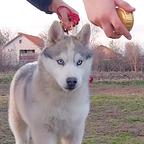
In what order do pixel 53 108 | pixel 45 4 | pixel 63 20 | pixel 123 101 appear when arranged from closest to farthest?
pixel 45 4, pixel 63 20, pixel 53 108, pixel 123 101

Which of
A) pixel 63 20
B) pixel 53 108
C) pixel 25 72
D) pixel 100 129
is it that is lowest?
pixel 100 129

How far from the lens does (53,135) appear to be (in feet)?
8.89

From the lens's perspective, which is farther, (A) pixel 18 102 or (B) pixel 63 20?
(A) pixel 18 102

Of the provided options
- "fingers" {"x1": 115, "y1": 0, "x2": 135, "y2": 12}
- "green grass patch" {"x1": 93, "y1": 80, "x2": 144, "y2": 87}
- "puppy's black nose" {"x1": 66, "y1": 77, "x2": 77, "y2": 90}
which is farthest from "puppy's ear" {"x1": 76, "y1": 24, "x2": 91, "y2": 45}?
"green grass patch" {"x1": 93, "y1": 80, "x2": 144, "y2": 87}

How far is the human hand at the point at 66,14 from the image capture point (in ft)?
7.12

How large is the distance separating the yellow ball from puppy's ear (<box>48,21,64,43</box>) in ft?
2.73

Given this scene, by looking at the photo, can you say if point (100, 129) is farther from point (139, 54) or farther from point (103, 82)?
point (139, 54)

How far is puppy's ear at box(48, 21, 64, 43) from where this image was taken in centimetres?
257

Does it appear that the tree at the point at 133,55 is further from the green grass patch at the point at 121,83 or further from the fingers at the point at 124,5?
the fingers at the point at 124,5

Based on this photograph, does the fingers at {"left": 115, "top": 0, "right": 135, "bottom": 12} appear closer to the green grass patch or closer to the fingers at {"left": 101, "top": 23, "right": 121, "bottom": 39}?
the fingers at {"left": 101, "top": 23, "right": 121, "bottom": 39}

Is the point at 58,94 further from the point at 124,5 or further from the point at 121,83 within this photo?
the point at 121,83

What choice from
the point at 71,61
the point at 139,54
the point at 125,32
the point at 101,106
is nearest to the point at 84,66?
the point at 71,61

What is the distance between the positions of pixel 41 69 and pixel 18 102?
422mm

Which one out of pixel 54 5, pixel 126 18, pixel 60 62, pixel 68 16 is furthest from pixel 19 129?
pixel 126 18
